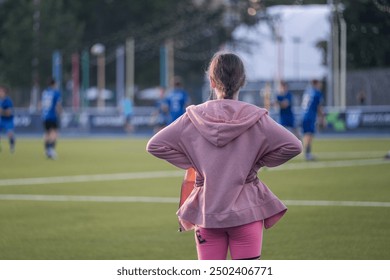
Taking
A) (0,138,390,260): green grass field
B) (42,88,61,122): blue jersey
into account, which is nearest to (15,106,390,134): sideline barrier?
(42,88,61,122): blue jersey

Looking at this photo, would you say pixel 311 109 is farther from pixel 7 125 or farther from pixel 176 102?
pixel 7 125

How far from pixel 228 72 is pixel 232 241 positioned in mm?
1031

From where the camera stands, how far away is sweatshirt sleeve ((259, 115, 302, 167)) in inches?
246

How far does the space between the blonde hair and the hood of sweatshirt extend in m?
0.09

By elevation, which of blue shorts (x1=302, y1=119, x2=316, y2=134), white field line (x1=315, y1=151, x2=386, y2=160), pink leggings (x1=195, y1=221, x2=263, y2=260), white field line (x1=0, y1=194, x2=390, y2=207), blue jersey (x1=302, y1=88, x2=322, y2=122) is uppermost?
blue jersey (x1=302, y1=88, x2=322, y2=122)

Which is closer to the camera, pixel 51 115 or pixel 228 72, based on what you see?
pixel 228 72

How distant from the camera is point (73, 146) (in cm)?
3756

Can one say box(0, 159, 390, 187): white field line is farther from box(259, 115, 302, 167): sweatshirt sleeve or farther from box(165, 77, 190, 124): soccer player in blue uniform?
box(259, 115, 302, 167): sweatshirt sleeve

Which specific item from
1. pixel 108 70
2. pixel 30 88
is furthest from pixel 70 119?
pixel 108 70

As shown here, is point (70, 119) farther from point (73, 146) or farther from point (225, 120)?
point (225, 120)

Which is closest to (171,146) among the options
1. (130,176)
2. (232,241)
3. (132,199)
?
(232,241)

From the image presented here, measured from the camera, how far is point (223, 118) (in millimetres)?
6234

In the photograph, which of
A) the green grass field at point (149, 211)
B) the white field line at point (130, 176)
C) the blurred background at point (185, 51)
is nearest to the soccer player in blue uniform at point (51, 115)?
the green grass field at point (149, 211)

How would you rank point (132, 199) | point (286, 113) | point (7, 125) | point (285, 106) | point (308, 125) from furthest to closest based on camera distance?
point (7, 125), point (286, 113), point (285, 106), point (308, 125), point (132, 199)
